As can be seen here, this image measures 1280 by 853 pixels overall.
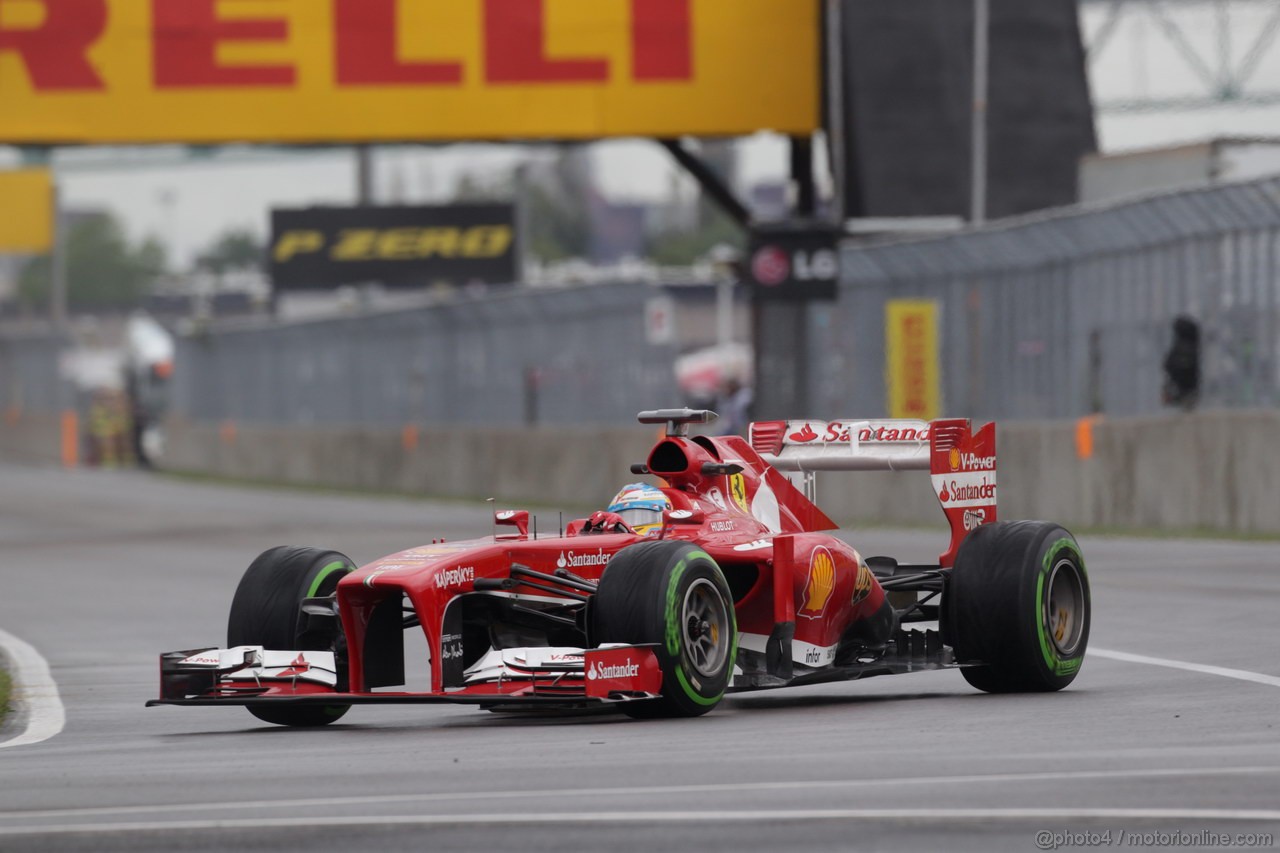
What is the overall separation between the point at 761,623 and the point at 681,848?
4.08 m

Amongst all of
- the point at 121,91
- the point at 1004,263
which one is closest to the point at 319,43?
the point at 121,91

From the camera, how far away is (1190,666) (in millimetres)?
12016

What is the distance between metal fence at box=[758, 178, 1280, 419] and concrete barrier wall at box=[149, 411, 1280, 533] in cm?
35

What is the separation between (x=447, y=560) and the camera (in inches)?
394

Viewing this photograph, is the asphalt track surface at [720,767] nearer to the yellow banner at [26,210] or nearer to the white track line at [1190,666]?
the white track line at [1190,666]

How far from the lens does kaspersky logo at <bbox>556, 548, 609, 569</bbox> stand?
10.4 metres

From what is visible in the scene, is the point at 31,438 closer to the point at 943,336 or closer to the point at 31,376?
the point at 31,376

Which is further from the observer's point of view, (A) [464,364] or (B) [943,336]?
(A) [464,364]

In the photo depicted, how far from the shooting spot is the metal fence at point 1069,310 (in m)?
21.6

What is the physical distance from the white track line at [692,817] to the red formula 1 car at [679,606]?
7.31 ft

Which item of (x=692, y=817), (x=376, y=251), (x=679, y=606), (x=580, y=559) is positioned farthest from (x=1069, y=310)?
(x=376, y=251)

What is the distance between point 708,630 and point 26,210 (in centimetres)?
7107

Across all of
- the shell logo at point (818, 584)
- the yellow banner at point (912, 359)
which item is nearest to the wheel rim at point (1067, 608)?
the shell logo at point (818, 584)
